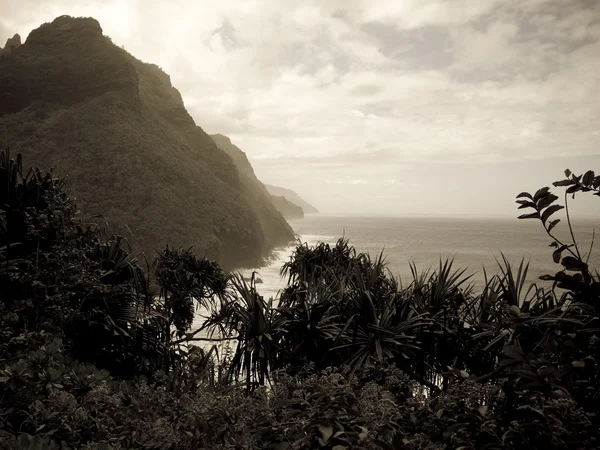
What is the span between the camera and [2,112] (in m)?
51.7

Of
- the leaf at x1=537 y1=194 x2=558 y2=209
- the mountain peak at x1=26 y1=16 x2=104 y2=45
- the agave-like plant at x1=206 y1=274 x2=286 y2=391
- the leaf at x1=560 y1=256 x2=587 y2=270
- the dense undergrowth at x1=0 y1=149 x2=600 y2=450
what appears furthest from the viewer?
the mountain peak at x1=26 y1=16 x2=104 y2=45

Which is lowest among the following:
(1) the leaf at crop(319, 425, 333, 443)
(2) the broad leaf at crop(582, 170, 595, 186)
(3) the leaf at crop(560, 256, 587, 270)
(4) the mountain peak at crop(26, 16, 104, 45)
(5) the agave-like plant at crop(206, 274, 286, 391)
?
(5) the agave-like plant at crop(206, 274, 286, 391)

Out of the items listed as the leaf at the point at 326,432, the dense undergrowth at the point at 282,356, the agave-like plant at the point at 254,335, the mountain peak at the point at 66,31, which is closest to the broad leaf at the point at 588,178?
the dense undergrowth at the point at 282,356

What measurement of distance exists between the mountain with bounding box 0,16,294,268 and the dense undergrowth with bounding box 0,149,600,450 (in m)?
33.3

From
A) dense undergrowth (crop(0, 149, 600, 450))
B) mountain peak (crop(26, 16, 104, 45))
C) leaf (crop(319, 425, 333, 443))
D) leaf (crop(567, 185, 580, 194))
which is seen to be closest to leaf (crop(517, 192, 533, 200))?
dense undergrowth (crop(0, 149, 600, 450))

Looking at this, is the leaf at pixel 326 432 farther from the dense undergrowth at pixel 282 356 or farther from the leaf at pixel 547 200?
the leaf at pixel 547 200

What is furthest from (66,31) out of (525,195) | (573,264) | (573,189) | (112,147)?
(573,264)

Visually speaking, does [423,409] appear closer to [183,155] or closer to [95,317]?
[95,317]

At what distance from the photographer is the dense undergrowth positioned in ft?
6.73

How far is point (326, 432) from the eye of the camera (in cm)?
214

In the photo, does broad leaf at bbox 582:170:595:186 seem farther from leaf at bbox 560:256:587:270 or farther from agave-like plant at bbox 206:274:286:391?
agave-like plant at bbox 206:274:286:391

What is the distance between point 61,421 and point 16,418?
0.63 meters

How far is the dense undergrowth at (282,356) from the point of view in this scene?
6.73ft

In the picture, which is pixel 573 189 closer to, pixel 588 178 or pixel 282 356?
pixel 588 178
